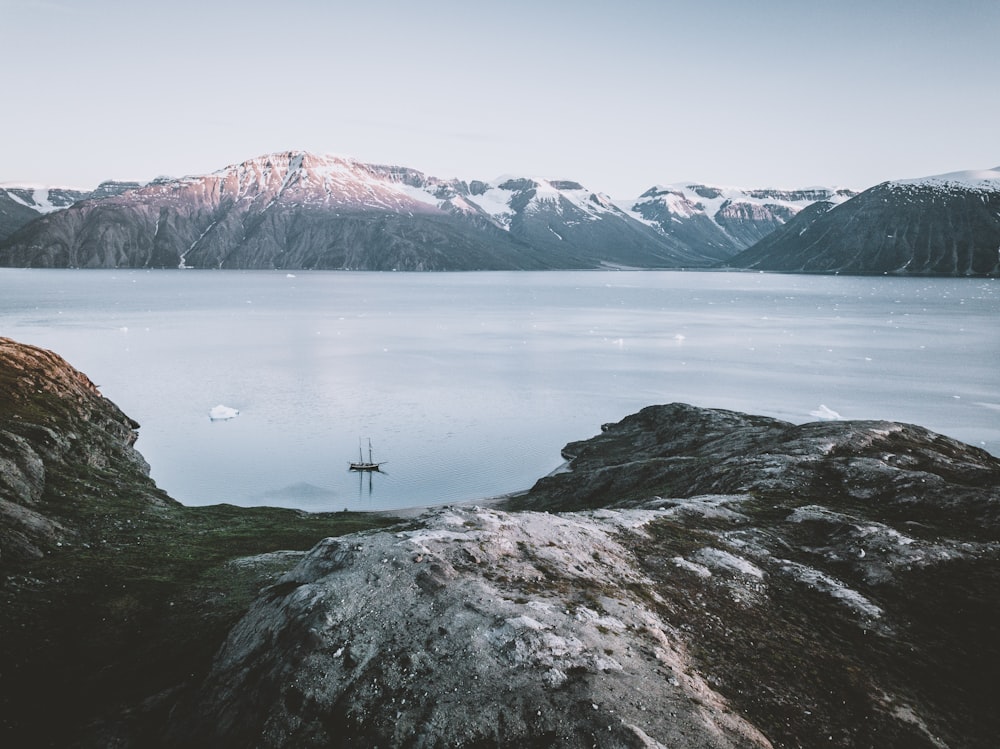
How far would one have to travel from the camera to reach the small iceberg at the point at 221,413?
77.1m

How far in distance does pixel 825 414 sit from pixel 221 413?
8060cm

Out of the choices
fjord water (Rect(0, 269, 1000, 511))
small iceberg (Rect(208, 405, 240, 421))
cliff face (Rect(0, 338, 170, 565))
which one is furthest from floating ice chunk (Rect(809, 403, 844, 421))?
small iceberg (Rect(208, 405, 240, 421))

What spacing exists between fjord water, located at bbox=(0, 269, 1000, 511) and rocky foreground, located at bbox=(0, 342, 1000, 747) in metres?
34.3

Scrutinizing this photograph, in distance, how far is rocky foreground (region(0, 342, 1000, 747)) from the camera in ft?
42.5

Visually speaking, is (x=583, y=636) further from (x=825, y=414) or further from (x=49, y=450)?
(x=825, y=414)

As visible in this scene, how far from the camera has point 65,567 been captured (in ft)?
79.4

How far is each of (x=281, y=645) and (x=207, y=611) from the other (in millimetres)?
9090

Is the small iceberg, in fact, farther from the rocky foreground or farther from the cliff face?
the rocky foreground

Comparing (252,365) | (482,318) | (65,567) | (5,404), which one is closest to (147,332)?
(252,365)

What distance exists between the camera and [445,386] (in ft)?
325

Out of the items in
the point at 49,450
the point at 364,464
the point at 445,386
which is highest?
the point at 49,450

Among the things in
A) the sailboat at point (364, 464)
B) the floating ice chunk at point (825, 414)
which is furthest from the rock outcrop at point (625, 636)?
the floating ice chunk at point (825, 414)

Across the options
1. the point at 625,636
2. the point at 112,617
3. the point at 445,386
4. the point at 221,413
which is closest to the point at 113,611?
the point at 112,617

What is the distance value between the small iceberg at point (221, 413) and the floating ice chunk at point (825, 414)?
78452 millimetres
